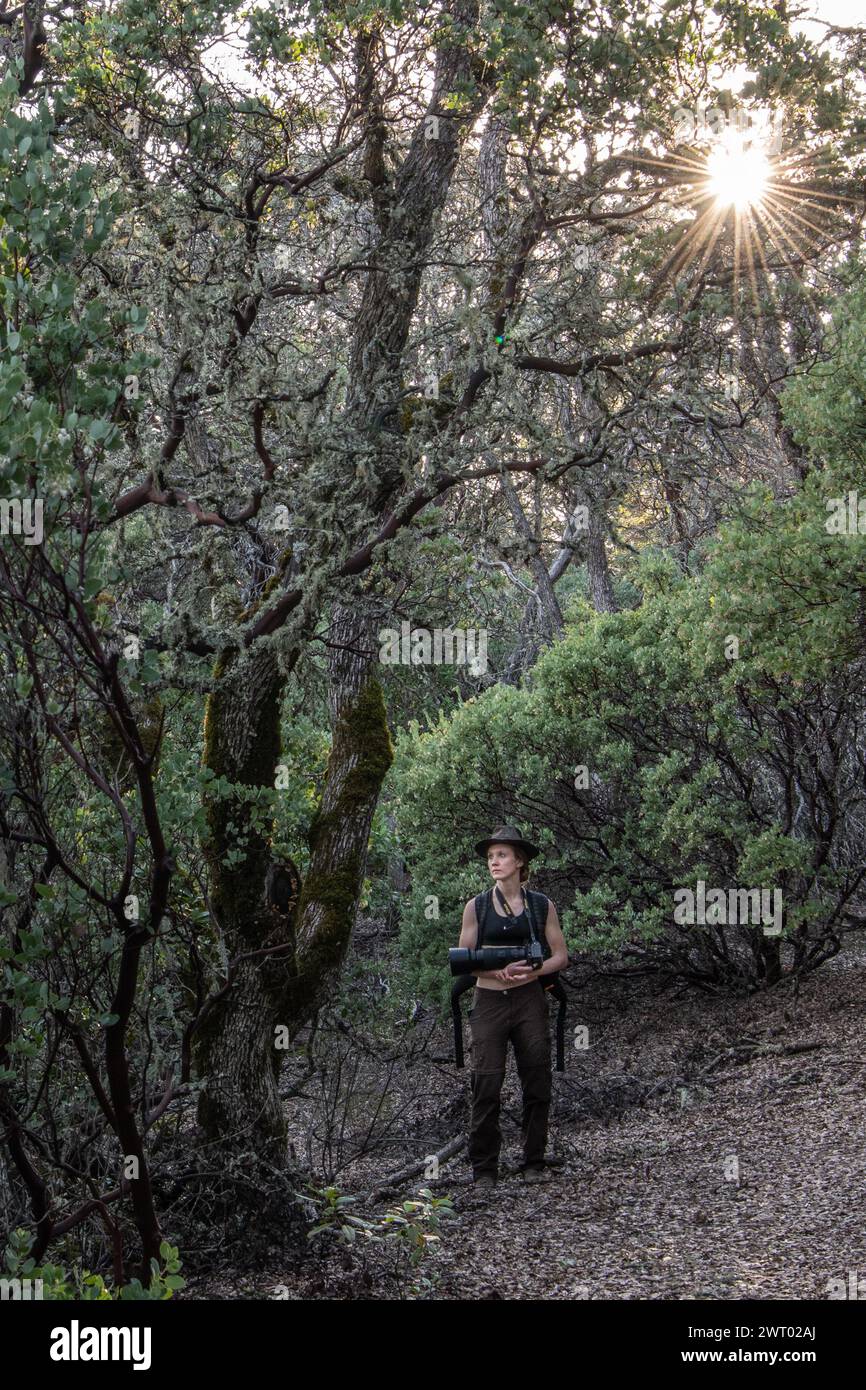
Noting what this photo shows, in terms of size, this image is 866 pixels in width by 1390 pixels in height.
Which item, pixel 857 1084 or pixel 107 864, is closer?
pixel 107 864

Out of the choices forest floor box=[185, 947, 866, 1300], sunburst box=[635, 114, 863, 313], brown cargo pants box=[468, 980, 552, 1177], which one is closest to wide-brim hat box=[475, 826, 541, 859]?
brown cargo pants box=[468, 980, 552, 1177]

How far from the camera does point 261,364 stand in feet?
16.6

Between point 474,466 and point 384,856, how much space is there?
721cm

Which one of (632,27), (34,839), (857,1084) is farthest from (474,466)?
(857,1084)

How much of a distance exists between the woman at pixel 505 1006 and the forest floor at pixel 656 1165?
30cm

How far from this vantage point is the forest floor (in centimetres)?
483

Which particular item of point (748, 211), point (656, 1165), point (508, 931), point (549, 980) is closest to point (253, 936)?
point (508, 931)

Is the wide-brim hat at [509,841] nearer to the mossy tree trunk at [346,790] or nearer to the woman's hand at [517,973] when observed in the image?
the woman's hand at [517,973]

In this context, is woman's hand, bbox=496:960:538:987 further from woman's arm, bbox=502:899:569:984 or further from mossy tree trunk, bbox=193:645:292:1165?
mossy tree trunk, bbox=193:645:292:1165

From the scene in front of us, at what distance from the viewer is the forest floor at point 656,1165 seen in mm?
4832

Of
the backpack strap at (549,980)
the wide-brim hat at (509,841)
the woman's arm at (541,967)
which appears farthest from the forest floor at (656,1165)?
the wide-brim hat at (509,841)

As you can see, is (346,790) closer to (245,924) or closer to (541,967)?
(245,924)
